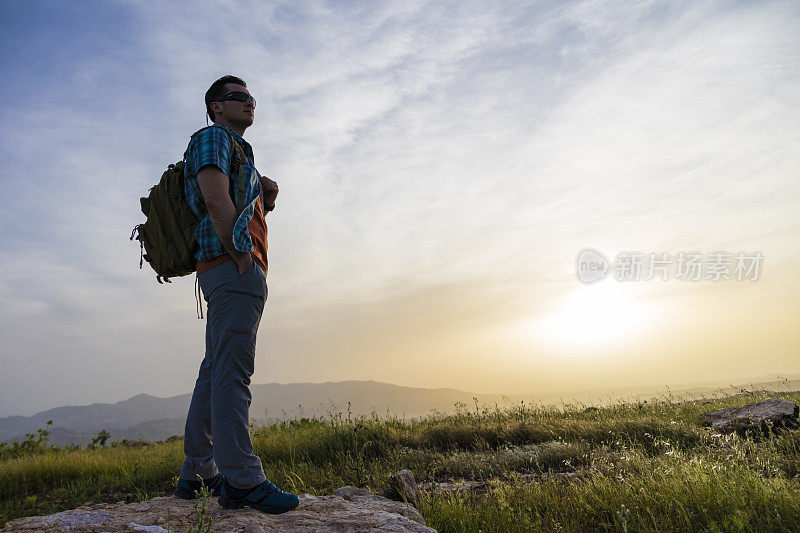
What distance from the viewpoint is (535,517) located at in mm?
3477

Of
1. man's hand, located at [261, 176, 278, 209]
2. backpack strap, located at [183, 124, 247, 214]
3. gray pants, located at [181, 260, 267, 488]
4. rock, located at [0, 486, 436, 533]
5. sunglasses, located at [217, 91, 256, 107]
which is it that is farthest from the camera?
man's hand, located at [261, 176, 278, 209]

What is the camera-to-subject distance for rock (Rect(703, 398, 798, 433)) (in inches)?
249

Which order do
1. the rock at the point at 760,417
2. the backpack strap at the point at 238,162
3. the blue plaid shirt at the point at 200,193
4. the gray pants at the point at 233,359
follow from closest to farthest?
the gray pants at the point at 233,359 → the blue plaid shirt at the point at 200,193 → the backpack strap at the point at 238,162 → the rock at the point at 760,417

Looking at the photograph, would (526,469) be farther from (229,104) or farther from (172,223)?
(229,104)

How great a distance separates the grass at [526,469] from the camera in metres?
3.22

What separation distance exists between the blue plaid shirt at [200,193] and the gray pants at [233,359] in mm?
167

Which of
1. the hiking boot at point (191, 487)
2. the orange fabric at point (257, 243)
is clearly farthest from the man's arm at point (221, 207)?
the hiking boot at point (191, 487)


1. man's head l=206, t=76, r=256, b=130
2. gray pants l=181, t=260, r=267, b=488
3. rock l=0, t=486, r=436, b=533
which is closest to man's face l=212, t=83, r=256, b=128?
man's head l=206, t=76, r=256, b=130

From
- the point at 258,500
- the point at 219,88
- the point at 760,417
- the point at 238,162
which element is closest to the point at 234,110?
the point at 219,88

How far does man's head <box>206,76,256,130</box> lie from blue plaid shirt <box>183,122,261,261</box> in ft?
0.53

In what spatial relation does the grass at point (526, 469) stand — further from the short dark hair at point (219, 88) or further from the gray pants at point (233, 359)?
the short dark hair at point (219, 88)

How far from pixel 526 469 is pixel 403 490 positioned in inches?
95.5

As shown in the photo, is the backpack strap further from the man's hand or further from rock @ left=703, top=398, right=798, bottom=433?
rock @ left=703, top=398, right=798, bottom=433

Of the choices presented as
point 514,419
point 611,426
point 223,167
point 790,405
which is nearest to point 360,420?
point 514,419
